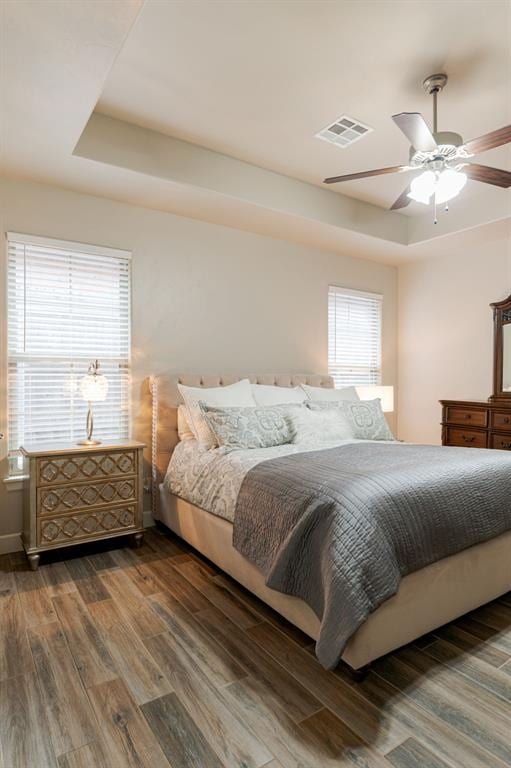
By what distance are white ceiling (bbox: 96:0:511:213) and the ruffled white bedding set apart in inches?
87.0

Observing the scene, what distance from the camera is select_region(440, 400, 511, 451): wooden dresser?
13.4 feet

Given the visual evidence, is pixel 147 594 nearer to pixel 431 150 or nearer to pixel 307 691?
pixel 307 691

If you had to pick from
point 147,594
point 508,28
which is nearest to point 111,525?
point 147,594

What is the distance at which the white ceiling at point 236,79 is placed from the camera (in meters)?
2.06

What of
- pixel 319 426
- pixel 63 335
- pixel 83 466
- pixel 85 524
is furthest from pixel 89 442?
pixel 319 426

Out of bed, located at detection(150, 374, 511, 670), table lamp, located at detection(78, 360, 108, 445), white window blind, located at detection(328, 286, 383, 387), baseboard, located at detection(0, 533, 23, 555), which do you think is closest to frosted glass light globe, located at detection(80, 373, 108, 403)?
table lamp, located at detection(78, 360, 108, 445)

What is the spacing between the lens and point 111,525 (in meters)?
3.17

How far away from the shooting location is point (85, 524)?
10.1 ft

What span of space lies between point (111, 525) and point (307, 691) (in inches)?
73.9

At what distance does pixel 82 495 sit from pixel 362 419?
2.19m

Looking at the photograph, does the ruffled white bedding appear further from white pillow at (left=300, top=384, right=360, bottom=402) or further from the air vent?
the air vent

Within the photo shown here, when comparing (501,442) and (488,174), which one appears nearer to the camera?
(488,174)

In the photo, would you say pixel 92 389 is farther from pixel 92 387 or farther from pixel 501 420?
pixel 501 420

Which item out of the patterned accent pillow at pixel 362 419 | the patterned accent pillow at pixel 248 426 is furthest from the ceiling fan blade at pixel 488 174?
the patterned accent pillow at pixel 248 426
